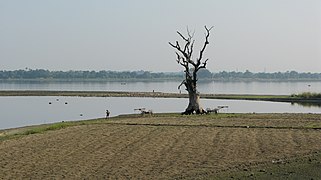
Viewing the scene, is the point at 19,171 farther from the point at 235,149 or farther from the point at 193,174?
the point at 235,149

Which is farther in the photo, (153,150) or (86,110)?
(86,110)

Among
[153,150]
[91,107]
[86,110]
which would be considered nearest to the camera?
[153,150]

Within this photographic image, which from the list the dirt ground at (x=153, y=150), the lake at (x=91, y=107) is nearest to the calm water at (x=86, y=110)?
the lake at (x=91, y=107)

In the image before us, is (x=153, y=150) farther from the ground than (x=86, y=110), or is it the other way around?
(x=153, y=150)

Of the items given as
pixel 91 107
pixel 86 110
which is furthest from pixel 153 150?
pixel 91 107

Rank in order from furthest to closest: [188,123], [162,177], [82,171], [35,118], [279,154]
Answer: [35,118] → [188,123] → [279,154] → [82,171] → [162,177]

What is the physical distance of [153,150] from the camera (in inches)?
745

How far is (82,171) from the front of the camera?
15.3 meters

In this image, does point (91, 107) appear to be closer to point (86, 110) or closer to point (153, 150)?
point (86, 110)

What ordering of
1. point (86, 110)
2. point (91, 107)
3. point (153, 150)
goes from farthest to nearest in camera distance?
point (91, 107), point (86, 110), point (153, 150)

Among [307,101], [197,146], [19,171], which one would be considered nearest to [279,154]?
[197,146]

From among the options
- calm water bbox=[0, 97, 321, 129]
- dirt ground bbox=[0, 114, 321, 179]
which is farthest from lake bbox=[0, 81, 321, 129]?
dirt ground bbox=[0, 114, 321, 179]

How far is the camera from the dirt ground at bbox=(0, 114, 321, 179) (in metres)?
15.2

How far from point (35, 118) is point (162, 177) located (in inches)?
1344
